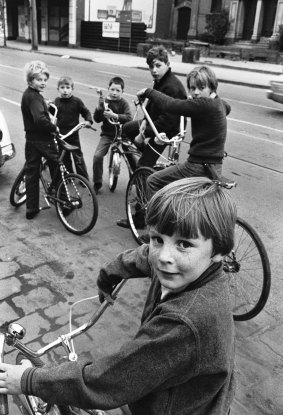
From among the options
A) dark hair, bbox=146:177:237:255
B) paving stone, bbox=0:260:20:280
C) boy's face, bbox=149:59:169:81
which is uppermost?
boy's face, bbox=149:59:169:81

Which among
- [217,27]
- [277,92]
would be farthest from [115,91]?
[217,27]

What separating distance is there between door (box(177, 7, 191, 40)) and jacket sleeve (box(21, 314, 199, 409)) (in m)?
41.1

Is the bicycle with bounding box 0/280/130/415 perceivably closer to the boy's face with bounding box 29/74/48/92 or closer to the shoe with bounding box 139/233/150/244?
the shoe with bounding box 139/233/150/244

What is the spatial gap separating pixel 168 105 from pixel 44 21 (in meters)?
39.4

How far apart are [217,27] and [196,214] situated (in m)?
33.8

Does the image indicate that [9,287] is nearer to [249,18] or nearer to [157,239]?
[157,239]

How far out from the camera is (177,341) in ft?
4.15

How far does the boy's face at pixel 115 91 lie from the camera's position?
5.92 metres

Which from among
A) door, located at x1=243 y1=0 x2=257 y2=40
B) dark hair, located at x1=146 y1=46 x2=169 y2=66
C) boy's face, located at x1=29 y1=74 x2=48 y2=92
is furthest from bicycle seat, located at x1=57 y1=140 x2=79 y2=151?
door, located at x1=243 y1=0 x2=257 y2=40

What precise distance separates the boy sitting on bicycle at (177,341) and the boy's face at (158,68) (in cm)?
359

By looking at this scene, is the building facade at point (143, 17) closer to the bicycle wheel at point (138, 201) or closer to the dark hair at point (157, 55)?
the dark hair at point (157, 55)

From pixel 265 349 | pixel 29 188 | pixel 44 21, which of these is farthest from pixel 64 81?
pixel 44 21

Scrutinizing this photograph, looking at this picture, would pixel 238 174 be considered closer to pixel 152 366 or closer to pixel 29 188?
pixel 29 188

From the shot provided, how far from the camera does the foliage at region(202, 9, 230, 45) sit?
32.0 m
